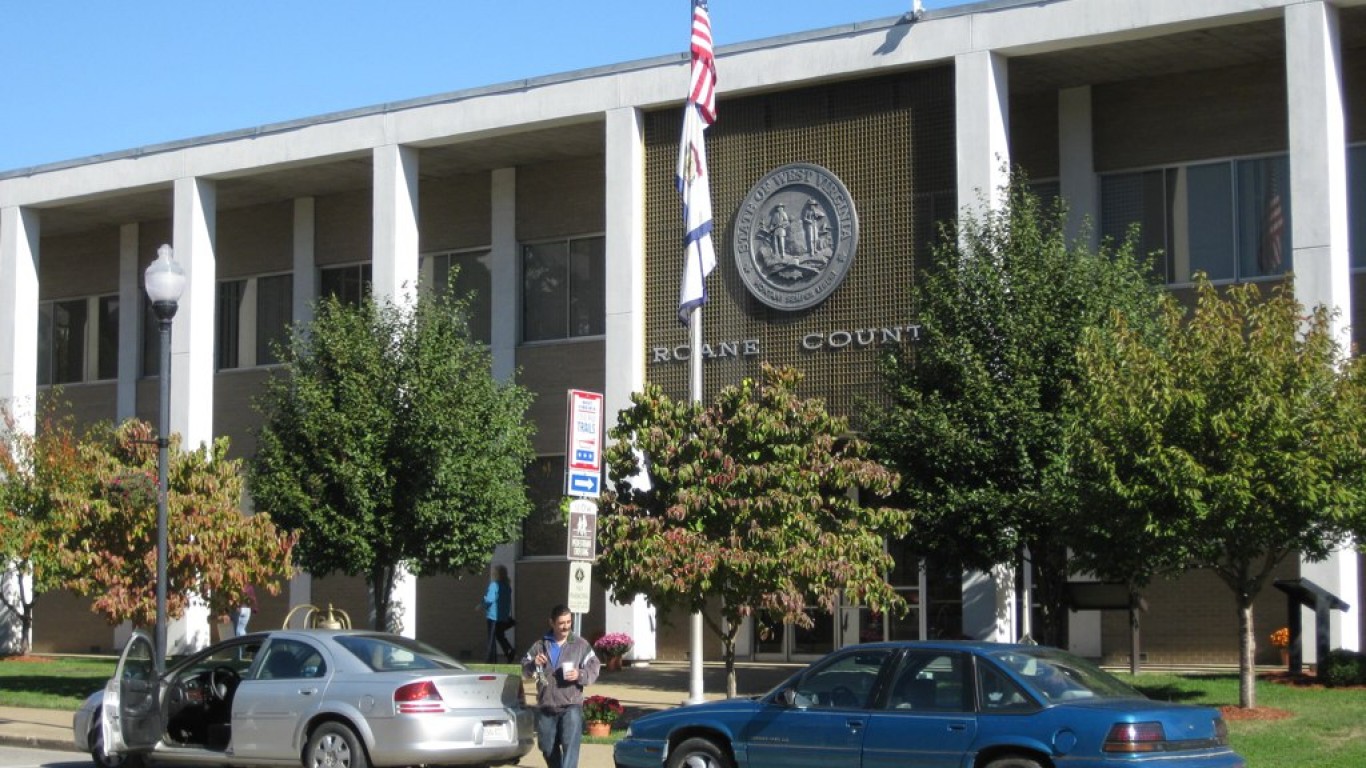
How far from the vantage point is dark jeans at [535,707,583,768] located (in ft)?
46.2

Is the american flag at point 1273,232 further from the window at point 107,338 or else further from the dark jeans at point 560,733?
the window at point 107,338

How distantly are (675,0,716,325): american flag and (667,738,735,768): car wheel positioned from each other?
7645 millimetres

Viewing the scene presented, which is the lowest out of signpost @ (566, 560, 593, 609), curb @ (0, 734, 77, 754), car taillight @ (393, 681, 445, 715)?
curb @ (0, 734, 77, 754)

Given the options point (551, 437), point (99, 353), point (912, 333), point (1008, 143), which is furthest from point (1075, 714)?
point (99, 353)

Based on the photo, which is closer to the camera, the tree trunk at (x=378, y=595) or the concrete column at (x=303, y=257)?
the tree trunk at (x=378, y=595)

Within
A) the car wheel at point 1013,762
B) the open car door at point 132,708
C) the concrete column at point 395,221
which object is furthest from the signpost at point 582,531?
the concrete column at point 395,221

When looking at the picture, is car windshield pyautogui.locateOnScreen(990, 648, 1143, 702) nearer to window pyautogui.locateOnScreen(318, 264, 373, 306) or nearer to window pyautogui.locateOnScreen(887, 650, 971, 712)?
window pyautogui.locateOnScreen(887, 650, 971, 712)

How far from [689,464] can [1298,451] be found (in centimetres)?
627

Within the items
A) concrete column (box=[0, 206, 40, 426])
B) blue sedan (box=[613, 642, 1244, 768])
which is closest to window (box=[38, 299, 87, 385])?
concrete column (box=[0, 206, 40, 426])

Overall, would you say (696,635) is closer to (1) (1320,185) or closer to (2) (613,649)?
(2) (613,649)

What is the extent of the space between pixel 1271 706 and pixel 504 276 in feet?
55.7

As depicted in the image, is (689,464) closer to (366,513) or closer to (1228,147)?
(366,513)

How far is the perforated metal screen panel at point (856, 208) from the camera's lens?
2528 cm

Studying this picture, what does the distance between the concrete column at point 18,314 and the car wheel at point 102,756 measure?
64.2ft
